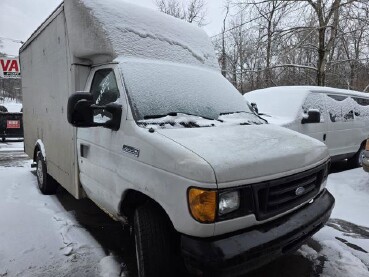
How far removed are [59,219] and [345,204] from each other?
14.3ft

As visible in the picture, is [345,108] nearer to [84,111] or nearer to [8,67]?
[84,111]

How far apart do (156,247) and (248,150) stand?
40.2 inches

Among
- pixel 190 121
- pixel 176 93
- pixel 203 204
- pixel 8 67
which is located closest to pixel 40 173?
pixel 176 93

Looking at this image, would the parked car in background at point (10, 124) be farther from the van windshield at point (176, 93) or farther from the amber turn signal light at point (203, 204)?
the amber turn signal light at point (203, 204)

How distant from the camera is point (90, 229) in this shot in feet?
13.7

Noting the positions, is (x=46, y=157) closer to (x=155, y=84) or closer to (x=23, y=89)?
(x=23, y=89)

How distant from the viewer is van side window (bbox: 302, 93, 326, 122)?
6588 mm

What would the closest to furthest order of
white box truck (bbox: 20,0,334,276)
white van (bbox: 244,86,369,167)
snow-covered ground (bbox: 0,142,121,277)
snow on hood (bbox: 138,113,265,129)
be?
white box truck (bbox: 20,0,334,276)
snow on hood (bbox: 138,113,265,129)
snow-covered ground (bbox: 0,142,121,277)
white van (bbox: 244,86,369,167)

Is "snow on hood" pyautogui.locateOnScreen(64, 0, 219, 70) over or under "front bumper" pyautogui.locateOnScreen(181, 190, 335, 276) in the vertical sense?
over

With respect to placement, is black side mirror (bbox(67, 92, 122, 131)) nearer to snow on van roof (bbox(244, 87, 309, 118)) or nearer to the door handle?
the door handle

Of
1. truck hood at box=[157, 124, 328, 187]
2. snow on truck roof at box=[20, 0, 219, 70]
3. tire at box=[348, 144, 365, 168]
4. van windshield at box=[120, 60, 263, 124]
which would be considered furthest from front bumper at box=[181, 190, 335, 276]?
tire at box=[348, 144, 365, 168]

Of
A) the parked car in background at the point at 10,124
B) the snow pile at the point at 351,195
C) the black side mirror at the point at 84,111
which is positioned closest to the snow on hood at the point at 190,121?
the black side mirror at the point at 84,111

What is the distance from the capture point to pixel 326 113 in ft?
23.2

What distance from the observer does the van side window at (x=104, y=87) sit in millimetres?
3298
